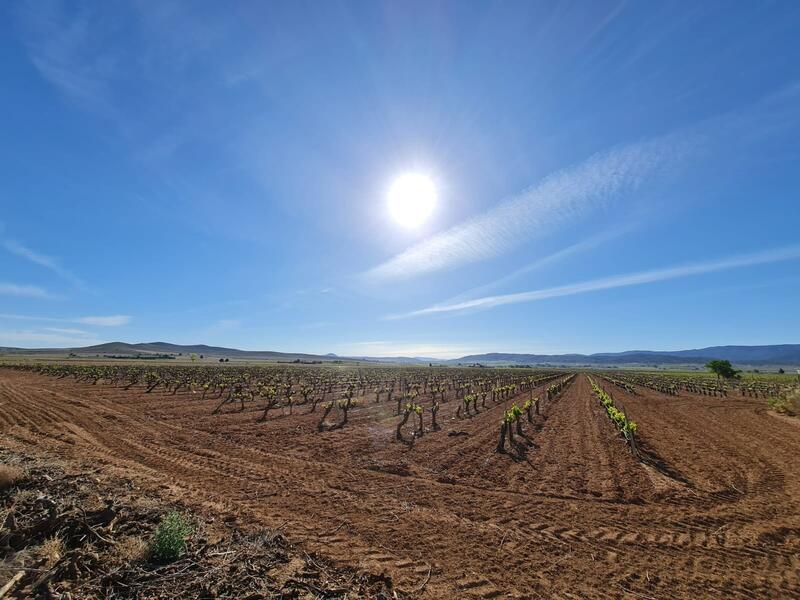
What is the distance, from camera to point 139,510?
22.7 feet

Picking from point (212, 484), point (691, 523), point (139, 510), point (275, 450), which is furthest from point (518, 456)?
point (139, 510)

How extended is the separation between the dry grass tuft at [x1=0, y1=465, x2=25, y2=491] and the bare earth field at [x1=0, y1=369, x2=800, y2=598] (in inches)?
92.5

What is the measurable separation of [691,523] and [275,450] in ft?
42.0

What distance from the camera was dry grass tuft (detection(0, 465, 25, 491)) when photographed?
704cm

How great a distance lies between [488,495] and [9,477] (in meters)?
10.8

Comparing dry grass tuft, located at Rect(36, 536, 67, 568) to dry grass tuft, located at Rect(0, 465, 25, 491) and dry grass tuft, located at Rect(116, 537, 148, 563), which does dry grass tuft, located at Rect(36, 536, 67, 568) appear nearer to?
dry grass tuft, located at Rect(116, 537, 148, 563)

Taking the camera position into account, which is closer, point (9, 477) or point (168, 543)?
point (168, 543)

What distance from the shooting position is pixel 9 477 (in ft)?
23.5

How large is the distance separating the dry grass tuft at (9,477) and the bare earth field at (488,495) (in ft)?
7.71

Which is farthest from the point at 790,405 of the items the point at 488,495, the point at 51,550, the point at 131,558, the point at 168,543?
the point at 51,550

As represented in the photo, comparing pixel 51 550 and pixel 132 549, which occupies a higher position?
pixel 51 550

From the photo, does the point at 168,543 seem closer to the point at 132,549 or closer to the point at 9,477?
the point at 132,549

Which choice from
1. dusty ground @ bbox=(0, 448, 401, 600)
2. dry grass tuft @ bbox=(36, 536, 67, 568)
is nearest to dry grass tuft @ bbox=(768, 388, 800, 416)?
dusty ground @ bbox=(0, 448, 401, 600)

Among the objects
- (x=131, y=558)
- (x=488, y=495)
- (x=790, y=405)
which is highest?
(x=131, y=558)
